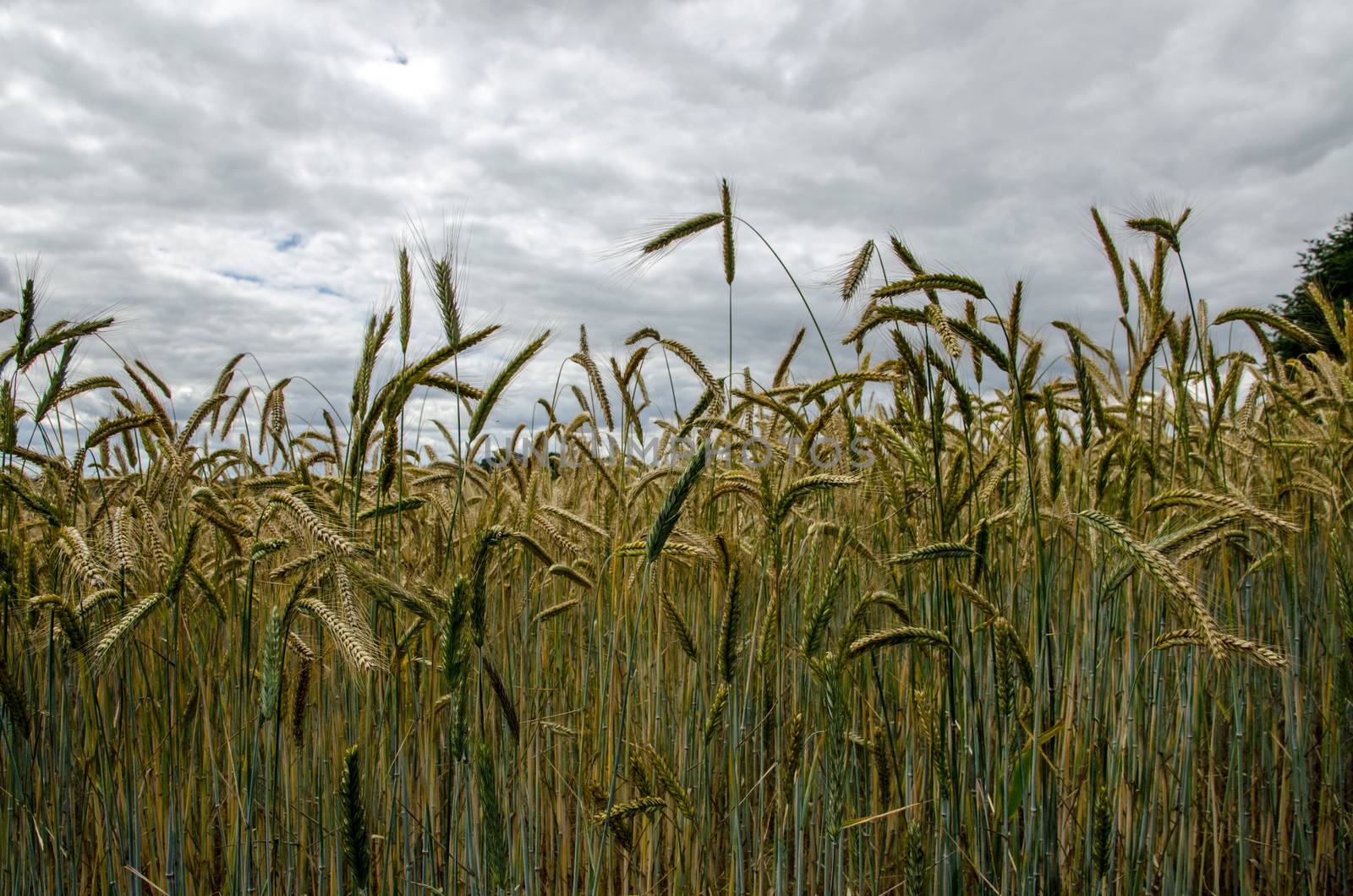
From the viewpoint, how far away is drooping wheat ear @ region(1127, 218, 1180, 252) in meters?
2.38

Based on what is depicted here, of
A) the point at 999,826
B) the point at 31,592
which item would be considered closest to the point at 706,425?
the point at 999,826

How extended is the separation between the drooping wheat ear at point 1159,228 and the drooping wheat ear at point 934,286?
2.98ft

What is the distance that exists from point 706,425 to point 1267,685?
2441 millimetres

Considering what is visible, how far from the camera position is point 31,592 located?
225 centimetres

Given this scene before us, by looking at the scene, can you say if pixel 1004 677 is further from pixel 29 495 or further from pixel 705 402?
pixel 29 495

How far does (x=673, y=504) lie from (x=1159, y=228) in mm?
1968

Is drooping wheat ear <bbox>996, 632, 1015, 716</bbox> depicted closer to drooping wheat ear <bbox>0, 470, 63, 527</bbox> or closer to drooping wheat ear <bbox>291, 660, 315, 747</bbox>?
drooping wheat ear <bbox>291, 660, 315, 747</bbox>

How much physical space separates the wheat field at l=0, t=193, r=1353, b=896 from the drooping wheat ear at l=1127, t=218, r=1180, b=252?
0.04 feet

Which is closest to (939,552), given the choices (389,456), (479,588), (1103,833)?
(1103,833)

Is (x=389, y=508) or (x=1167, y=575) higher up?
(x=389, y=508)

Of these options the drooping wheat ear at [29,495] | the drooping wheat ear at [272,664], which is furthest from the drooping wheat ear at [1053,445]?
the drooping wheat ear at [29,495]

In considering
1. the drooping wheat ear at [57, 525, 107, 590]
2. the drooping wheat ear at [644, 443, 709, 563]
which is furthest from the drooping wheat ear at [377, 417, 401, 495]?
the drooping wheat ear at [644, 443, 709, 563]

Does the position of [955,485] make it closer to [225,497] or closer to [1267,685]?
[1267,685]

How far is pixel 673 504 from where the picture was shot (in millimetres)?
1322
